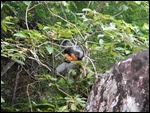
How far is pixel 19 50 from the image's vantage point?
2623 millimetres

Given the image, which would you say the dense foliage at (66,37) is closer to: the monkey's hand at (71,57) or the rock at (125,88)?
the monkey's hand at (71,57)

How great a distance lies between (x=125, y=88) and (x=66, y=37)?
0.95 meters

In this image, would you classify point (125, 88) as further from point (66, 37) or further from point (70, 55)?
point (70, 55)

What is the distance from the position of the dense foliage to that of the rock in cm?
46

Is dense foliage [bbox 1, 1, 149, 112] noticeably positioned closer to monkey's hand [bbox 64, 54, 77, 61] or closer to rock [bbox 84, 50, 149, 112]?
monkey's hand [bbox 64, 54, 77, 61]

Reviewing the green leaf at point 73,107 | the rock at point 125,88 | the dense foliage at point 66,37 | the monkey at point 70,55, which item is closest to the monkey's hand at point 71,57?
the monkey at point 70,55

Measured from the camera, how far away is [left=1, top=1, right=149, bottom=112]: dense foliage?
2.53 metres

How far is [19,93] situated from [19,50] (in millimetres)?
1968

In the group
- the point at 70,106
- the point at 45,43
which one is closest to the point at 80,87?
the point at 70,106

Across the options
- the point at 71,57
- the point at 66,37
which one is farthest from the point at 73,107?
the point at 71,57

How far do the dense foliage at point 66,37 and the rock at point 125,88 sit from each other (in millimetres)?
461

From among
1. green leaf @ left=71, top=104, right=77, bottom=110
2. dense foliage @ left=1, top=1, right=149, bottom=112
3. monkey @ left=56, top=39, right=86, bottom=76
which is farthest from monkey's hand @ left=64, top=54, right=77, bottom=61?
green leaf @ left=71, top=104, right=77, bottom=110

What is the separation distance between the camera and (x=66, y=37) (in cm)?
263

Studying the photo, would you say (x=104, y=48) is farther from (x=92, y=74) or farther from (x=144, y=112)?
(x=144, y=112)
